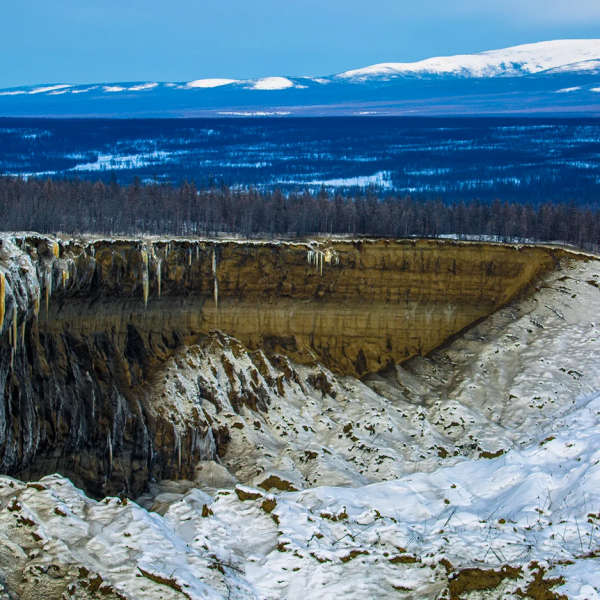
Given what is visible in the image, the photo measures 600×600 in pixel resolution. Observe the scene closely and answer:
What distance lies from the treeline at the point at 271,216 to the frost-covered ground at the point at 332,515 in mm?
31183

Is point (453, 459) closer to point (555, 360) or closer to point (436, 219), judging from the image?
point (555, 360)

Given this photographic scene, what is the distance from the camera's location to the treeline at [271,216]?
82938 mm

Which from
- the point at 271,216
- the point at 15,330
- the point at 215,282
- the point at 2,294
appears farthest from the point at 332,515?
the point at 271,216

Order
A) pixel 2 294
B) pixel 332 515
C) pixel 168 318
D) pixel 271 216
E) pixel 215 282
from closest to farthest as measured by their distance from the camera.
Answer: pixel 332 515 < pixel 2 294 < pixel 168 318 < pixel 215 282 < pixel 271 216

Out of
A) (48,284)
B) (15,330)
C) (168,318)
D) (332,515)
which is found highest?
(48,284)

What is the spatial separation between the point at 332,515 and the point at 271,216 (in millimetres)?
57209

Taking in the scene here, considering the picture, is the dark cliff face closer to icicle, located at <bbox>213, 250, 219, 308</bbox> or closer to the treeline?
icicle, located at <bbox>213, 250, 219, 308</bbox>

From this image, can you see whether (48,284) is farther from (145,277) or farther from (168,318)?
(168,318)

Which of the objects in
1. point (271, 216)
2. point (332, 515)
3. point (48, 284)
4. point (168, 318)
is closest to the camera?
point (332, 515)

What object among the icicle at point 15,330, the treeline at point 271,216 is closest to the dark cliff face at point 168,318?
the icicle at point 15,330

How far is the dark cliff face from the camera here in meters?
44.3

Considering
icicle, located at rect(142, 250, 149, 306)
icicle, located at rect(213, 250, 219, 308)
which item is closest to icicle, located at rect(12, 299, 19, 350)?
icicle, located at rect(142, 250, 149, 306)

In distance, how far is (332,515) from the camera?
30672 millimetres

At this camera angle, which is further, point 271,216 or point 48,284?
point 271,216
